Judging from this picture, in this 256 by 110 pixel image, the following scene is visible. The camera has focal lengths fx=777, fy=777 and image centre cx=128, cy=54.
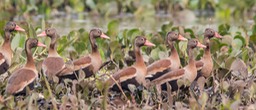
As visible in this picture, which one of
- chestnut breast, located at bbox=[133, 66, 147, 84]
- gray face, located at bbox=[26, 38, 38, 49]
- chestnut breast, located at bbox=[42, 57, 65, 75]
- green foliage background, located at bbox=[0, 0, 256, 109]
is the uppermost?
gray face, located at bbox=[26, 38, 38, 49]

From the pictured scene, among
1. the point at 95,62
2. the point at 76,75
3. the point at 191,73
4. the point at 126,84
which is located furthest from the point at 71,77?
the point at 191,73

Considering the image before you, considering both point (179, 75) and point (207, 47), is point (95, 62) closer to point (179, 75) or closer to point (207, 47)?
point (179, 75)

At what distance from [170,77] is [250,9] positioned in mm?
11721

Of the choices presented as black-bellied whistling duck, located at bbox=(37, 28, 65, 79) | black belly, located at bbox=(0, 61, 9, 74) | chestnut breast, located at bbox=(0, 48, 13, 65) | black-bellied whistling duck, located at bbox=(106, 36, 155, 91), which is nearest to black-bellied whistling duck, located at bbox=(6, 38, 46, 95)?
black-bellied whistling duck, located at bbox=(37, 28, 65, 79)

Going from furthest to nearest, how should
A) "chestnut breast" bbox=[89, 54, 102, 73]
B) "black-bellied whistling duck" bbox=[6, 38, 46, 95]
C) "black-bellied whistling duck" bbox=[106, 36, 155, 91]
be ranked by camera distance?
"chestnut breast" bbox=[89, 54, 102, 73]
"black-bellied whistling duck" bbox=[106, 36, 155, 91]
"black-bellied whistling duck" bbox=[6, 38, 46, 95]

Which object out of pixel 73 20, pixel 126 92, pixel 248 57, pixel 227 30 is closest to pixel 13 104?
pixel 126 92

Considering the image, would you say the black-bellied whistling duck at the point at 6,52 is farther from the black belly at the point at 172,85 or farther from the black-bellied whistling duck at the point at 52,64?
the black belly at the point at 172,85

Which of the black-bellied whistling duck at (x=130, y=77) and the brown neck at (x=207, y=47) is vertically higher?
the brown neck at (x=207, y=47)

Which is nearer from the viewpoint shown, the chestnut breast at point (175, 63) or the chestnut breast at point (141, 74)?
the chestnut breast at point (141, 74)

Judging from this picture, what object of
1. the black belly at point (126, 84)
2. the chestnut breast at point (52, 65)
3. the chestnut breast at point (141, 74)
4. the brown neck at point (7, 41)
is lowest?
the black belly at point (126, 84)

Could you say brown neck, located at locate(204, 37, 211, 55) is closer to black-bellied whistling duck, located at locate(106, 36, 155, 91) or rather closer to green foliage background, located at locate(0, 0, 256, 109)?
green foliage background, located at locate(0, 0, 256, 109)

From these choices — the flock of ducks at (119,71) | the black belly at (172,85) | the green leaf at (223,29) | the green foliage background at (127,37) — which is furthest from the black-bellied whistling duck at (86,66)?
the green leaf at (223,29)

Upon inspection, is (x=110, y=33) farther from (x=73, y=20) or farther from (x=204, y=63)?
(x=73, y=20)

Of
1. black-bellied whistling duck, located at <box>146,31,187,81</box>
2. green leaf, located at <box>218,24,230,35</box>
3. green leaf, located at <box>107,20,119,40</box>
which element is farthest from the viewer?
green leaf, located at <box>107,20,119,40</box>
